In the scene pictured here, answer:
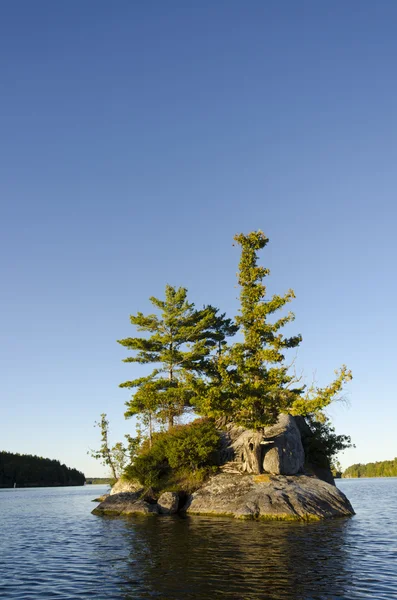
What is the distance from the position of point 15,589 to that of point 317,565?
8904 millimetres

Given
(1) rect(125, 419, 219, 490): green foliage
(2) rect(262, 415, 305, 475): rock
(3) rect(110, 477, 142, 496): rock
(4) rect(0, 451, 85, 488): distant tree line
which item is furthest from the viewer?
(4) rect(0, 451, 85, 488): distant tree line

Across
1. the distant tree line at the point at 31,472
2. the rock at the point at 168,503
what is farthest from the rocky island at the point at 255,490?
the distant tree line at the point at 31,472

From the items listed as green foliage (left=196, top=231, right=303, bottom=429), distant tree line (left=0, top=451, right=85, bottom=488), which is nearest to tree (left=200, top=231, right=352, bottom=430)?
green foliage (left=196, top=231, right=303, bottom=429)

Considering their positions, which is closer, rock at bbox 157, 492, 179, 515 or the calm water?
the calm water

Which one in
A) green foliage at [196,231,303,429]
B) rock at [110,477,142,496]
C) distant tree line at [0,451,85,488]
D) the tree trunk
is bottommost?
distant tree line at [0,451,85,488]

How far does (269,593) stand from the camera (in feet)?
37.1

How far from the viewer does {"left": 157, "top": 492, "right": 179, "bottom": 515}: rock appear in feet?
108

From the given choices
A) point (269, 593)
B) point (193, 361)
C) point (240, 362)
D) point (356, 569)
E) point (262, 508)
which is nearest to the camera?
point (269, 593)

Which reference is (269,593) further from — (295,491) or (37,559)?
(295,491)

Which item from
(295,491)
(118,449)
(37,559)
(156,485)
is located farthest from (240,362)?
(118,449)

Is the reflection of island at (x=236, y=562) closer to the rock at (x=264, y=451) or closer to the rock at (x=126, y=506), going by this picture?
the rock at (x=126, y=506)

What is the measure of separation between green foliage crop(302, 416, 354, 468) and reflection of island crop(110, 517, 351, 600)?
2107 centimetres

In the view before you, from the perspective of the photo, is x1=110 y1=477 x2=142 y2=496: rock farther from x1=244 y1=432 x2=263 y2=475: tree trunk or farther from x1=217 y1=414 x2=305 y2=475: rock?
x1=244 y1=432 x2=263 y2=475: tree trunk

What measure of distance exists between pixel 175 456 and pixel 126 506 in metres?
5.09
